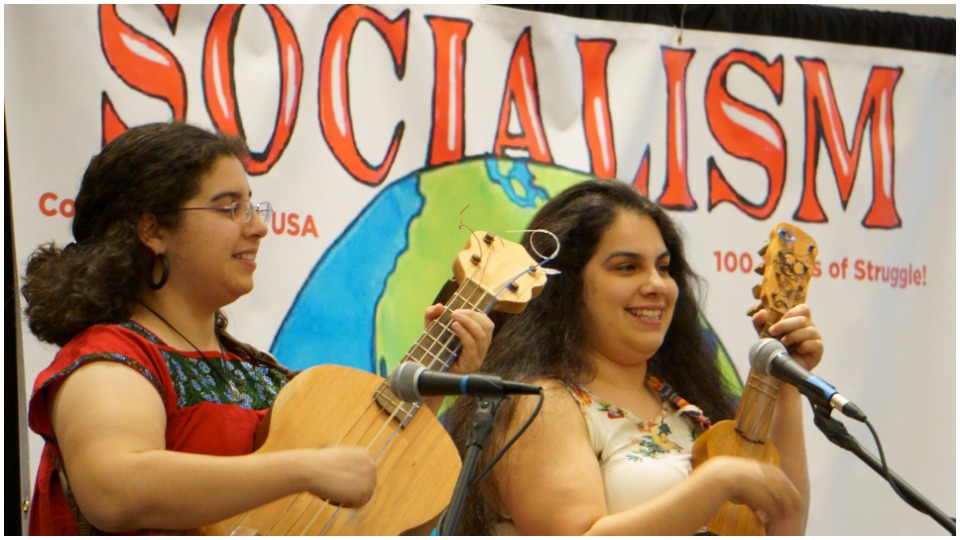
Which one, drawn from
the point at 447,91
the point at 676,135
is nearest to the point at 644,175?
the point at 676,135

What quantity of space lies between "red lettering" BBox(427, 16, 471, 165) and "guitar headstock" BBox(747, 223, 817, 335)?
869 millimetres

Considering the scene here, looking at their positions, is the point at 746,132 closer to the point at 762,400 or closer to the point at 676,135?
the point at 676,135

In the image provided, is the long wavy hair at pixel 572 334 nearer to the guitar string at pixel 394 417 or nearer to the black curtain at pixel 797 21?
the guitar string at pixel 394 417

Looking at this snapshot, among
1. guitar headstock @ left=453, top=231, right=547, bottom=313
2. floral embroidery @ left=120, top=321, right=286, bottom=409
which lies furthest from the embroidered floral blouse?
floral embroidery @ left=120, top=321, right=286, bottom=409

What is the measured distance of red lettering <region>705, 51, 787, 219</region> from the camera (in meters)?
3.43

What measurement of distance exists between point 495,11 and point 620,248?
91 cm

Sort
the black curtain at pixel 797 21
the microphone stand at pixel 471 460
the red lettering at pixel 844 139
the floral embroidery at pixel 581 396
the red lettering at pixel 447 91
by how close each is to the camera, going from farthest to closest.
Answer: the red lettering at pixel 844 139
the black curtain at pixel 797 21
the red lettering at pixel 447 91
the floral embroidery at pixel 581 396
the microphone stand at pixel 471 460

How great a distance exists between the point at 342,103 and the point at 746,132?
1.18 m

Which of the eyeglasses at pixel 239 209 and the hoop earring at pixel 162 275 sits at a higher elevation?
the eyeglasses at pixel 239 209

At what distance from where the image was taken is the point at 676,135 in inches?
133

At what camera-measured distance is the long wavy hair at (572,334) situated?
2510 mm

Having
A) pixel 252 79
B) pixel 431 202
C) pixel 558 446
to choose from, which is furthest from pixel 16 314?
pixel 558 446

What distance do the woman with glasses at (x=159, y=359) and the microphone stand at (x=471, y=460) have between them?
0.64 feet

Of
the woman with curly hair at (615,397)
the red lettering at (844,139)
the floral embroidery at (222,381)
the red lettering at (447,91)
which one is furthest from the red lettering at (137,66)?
the red lettering at (844,139)
